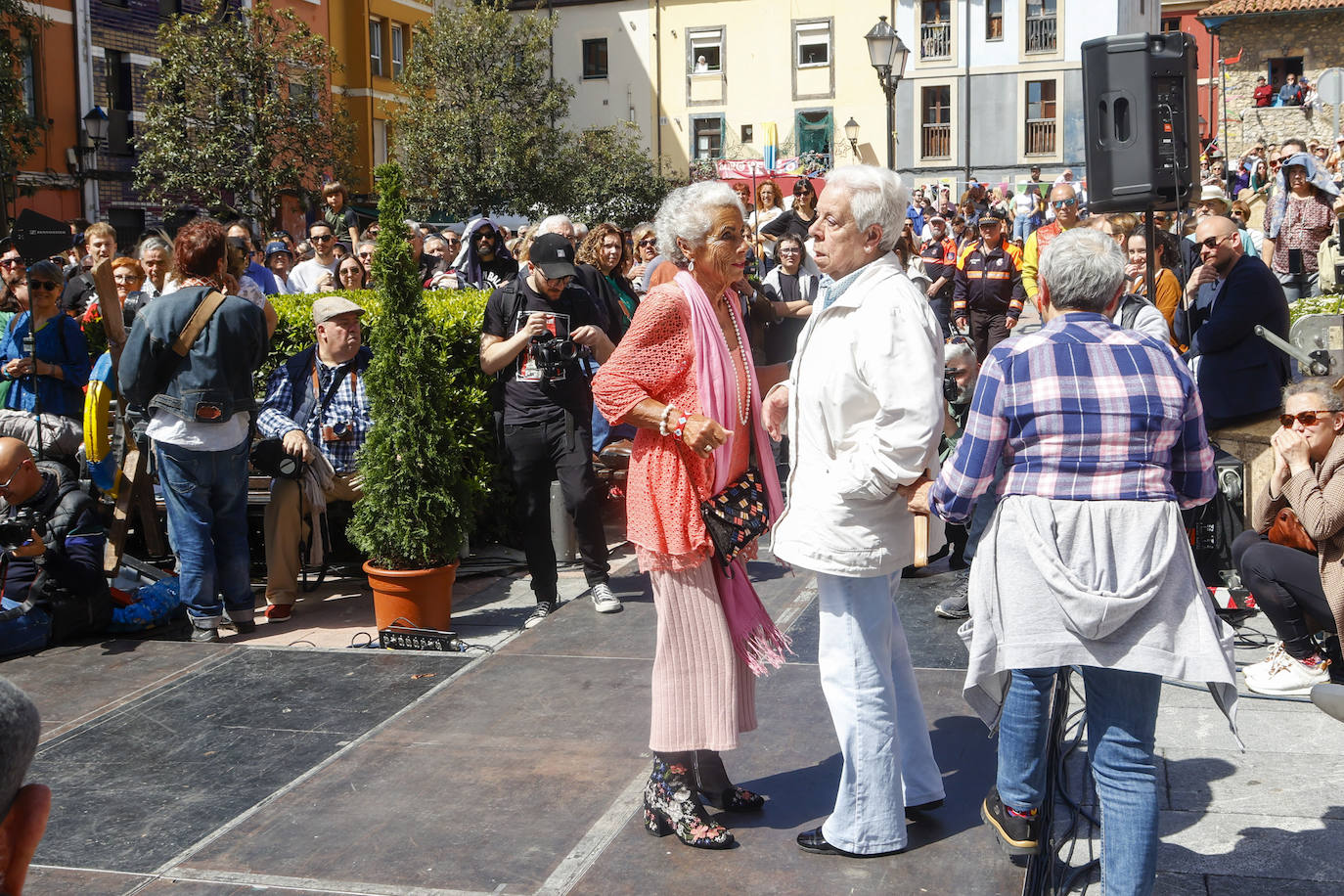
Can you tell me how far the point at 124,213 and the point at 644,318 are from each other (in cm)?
2938

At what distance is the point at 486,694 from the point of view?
5.59 m

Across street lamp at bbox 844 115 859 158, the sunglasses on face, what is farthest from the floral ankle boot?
street lamp at bbox 844 115 859 158

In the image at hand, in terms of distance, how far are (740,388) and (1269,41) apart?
53.0 m

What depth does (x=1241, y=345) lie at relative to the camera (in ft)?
24.1

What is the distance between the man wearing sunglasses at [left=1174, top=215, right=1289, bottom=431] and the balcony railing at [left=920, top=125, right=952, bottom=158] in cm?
3886

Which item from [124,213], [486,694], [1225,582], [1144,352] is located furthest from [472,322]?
[124,213]

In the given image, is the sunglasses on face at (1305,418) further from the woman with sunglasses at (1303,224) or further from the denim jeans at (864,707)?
the woman with sunglasses at (1303,224)

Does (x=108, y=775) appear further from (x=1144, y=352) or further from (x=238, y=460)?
(x=1144, y=352)

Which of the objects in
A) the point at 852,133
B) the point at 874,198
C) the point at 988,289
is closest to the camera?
the point at 874,198

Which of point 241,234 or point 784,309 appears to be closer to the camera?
point 784,309

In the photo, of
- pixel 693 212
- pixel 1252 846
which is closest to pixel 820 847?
pixel 1252 846

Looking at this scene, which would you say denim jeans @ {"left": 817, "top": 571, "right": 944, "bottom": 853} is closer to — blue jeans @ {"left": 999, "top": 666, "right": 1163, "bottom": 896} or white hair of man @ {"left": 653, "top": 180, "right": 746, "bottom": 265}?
blue jeans @ {"left": 999, "top": 666, "right": 1163, "bottom": 896}

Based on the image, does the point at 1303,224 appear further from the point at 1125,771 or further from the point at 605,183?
the point at 605,183

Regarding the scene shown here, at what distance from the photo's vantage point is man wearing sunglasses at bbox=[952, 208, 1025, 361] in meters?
14.0
